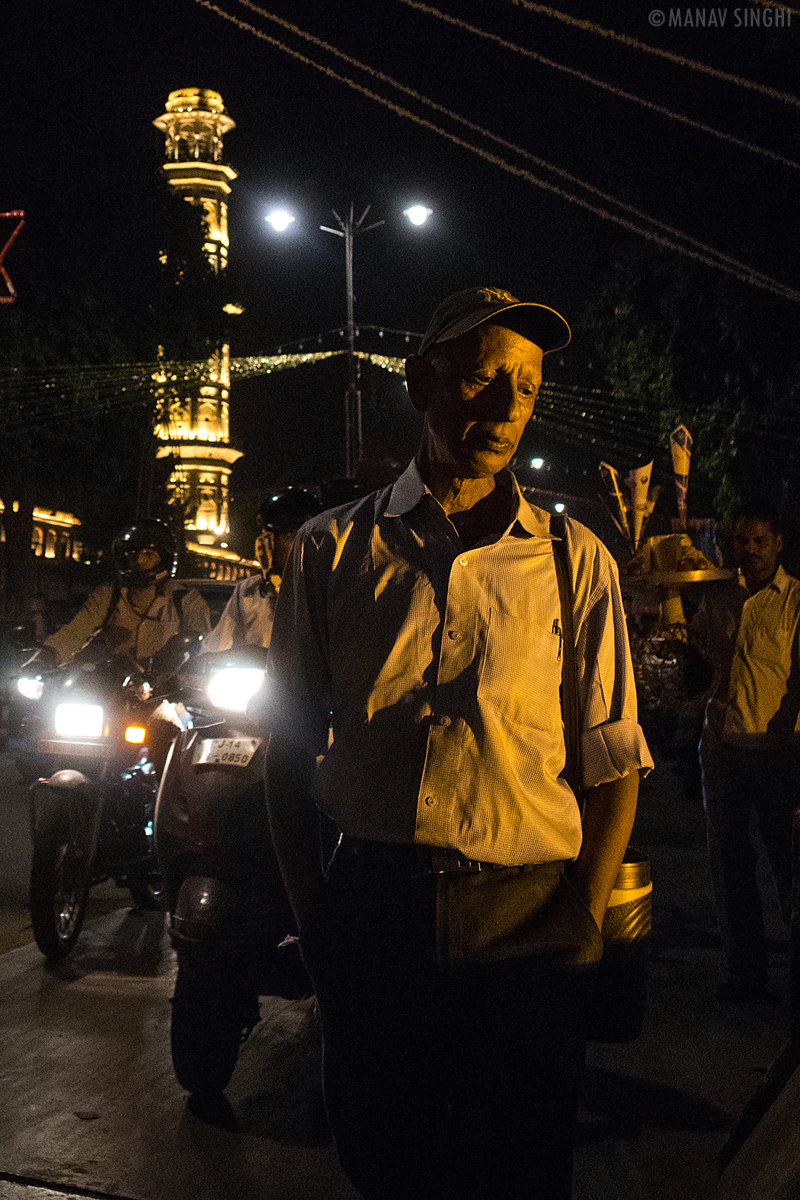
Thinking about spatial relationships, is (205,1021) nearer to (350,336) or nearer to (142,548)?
(142,548)

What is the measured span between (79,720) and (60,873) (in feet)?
2.43

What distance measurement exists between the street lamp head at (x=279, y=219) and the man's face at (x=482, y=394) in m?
22.2

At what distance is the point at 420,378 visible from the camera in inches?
88.6

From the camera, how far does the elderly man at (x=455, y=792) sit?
1.87 m

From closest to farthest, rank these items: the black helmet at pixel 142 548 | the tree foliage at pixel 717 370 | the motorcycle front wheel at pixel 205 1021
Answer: the motorcycle front wheel at pixel 205 1021, the black helmet at pixel 142 548, the tree foliage at pixel 717 370

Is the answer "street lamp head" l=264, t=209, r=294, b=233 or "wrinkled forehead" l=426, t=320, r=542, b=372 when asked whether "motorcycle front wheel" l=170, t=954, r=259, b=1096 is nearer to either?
"wrinkled forehead" l=426, t=320, r=542, b=372

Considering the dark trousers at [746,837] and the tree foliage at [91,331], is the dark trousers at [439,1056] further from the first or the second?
the tree foliage at [91,331]

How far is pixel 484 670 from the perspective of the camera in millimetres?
1957

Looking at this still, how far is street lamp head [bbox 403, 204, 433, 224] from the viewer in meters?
22.5

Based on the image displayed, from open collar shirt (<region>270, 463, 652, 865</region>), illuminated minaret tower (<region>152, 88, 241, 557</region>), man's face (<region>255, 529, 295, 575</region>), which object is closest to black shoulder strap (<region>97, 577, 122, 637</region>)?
man's face (<region>255, 529, 295, 575</region>)

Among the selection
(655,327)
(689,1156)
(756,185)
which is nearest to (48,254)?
(655,327)

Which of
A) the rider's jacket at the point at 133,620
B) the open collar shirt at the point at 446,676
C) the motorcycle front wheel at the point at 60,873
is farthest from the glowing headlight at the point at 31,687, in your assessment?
the open collar shirt at the point at 446,676

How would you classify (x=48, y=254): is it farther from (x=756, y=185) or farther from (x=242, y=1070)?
(x=242, y=1070)

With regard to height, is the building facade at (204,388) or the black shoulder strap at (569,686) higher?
the building facade at (204,388)
